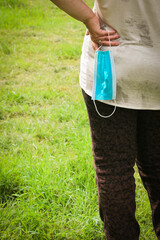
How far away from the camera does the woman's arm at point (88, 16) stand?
29.8 inches

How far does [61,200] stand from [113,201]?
0.66m

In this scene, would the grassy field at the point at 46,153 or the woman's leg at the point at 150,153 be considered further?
the grassy field at the point at 46,153

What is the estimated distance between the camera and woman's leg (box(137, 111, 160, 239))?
36.7 inches

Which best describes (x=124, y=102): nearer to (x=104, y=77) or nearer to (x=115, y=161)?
(x=104, y=77)

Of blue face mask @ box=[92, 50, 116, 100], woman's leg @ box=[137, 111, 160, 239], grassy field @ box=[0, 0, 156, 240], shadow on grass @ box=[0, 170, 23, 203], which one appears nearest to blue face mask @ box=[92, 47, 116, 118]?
blue face mask @ box=[92, 50, 116, 100]

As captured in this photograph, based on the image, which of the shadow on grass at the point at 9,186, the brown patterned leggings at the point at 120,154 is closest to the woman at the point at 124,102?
the brown patterned leggings at the point at 120,154

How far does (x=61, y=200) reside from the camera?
152 centimetres

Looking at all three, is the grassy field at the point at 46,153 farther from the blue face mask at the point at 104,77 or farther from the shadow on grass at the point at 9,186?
the blue face mask at the point at 104,77

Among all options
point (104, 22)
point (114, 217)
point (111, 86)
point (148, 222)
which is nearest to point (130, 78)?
point (111, 86)

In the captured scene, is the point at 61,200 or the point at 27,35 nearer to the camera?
the point at 61,200

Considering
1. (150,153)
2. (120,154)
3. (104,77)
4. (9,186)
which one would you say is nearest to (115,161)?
(120,154)

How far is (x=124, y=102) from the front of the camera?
2.78 ft

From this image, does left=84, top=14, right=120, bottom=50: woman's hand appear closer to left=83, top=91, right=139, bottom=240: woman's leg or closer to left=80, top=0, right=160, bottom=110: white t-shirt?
left=80, top=0, right=160, bottom=110: white t-shirt

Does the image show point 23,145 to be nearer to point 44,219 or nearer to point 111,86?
point 44,219
